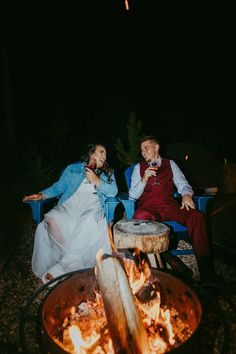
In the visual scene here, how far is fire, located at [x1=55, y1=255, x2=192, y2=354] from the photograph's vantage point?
1.98 m

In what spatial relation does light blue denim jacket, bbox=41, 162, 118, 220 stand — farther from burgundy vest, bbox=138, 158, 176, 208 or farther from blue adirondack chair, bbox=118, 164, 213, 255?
burgundy vest, bbox=138, 158, 176, 208

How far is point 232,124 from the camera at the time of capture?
11.7 metres

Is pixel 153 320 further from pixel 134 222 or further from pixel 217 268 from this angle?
pixel 217 268

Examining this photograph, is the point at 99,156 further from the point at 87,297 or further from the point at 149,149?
the point at 87,297

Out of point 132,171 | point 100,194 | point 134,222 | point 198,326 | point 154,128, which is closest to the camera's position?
point 198,326

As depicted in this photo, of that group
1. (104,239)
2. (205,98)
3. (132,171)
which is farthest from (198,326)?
(205,98)

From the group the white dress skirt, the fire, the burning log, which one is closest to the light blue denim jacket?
the white dress skirt

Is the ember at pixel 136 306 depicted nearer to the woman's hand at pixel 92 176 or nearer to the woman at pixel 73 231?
the woman at pixel 73 231

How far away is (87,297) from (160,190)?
2.01m

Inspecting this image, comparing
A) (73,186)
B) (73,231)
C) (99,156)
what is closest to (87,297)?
(73,231)

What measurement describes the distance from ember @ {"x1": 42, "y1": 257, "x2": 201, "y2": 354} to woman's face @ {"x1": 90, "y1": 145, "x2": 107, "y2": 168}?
1.76 metres

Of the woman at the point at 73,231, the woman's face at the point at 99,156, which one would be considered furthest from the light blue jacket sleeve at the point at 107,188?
the woman's face at the point at 99,156

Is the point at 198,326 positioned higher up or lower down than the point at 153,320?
higher up

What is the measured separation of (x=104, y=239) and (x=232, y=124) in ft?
32.9
